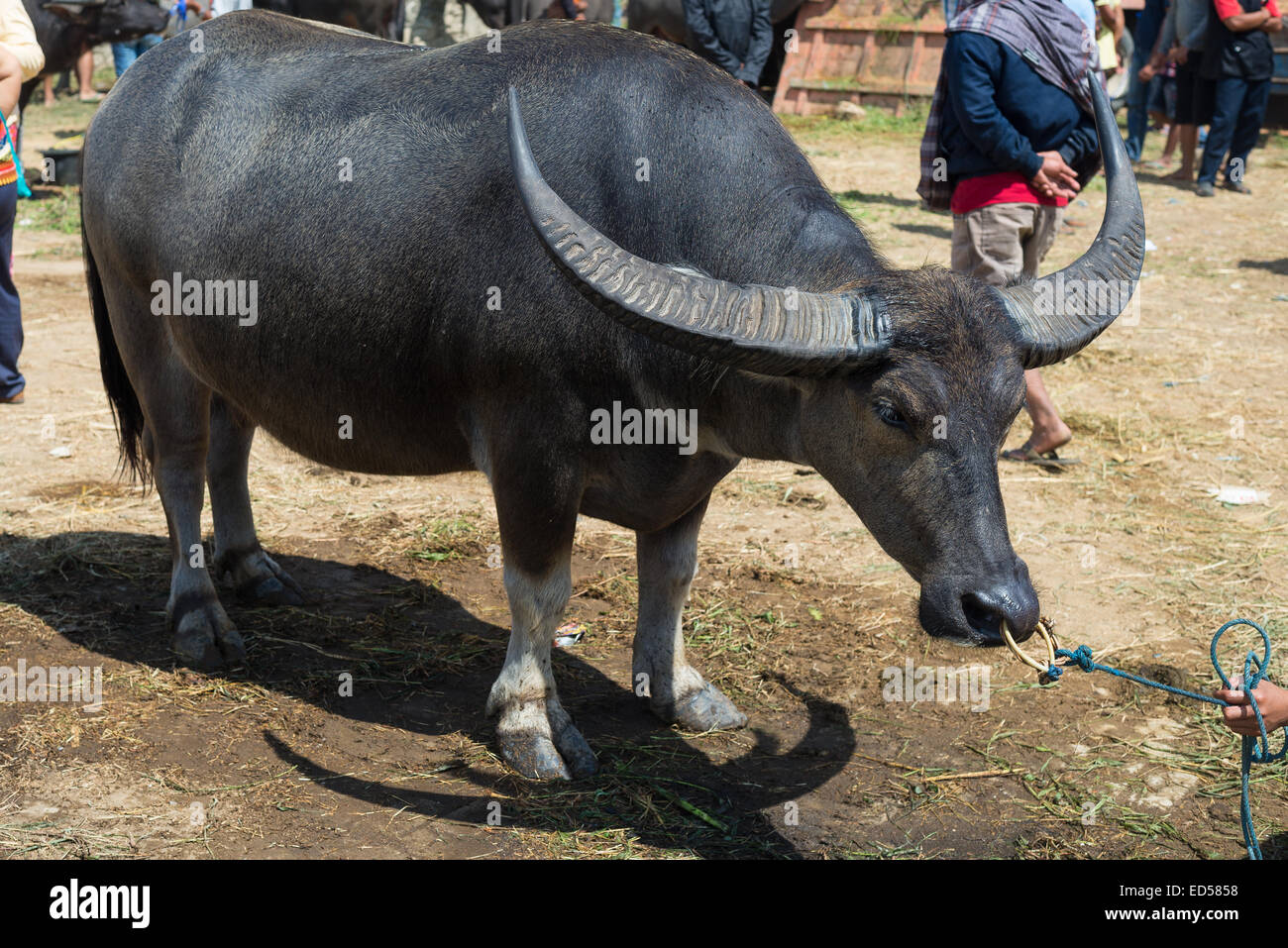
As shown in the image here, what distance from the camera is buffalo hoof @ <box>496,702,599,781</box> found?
3846 mm

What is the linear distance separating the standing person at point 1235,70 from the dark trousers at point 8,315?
36.9 feet

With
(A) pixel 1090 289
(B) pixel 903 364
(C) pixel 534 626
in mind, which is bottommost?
(C) pixel 534 626

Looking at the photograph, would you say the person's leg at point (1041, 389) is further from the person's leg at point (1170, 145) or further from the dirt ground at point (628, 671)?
the person's leg at point (1170, 145)

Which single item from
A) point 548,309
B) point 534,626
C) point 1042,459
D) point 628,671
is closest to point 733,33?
point 1042,459

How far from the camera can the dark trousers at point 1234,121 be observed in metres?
12.7

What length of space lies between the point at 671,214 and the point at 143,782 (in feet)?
7.56

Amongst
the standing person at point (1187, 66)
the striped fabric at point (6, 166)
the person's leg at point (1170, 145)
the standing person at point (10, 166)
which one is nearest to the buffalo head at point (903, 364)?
the standing person at point (10, 166)

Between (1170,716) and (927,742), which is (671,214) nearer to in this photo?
(927,742)

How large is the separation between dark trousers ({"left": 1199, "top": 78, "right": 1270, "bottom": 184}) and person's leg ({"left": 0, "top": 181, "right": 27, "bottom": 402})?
11.4 meters

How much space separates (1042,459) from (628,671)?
9.81 feet

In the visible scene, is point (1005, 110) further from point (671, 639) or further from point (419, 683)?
point (419, 683)

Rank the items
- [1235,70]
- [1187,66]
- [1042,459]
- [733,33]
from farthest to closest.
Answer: [1187,66]
[1235,70]
[733,33]
[1042,459]

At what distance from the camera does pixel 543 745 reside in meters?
3.88

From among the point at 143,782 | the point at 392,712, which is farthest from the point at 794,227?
the point at 143,782
